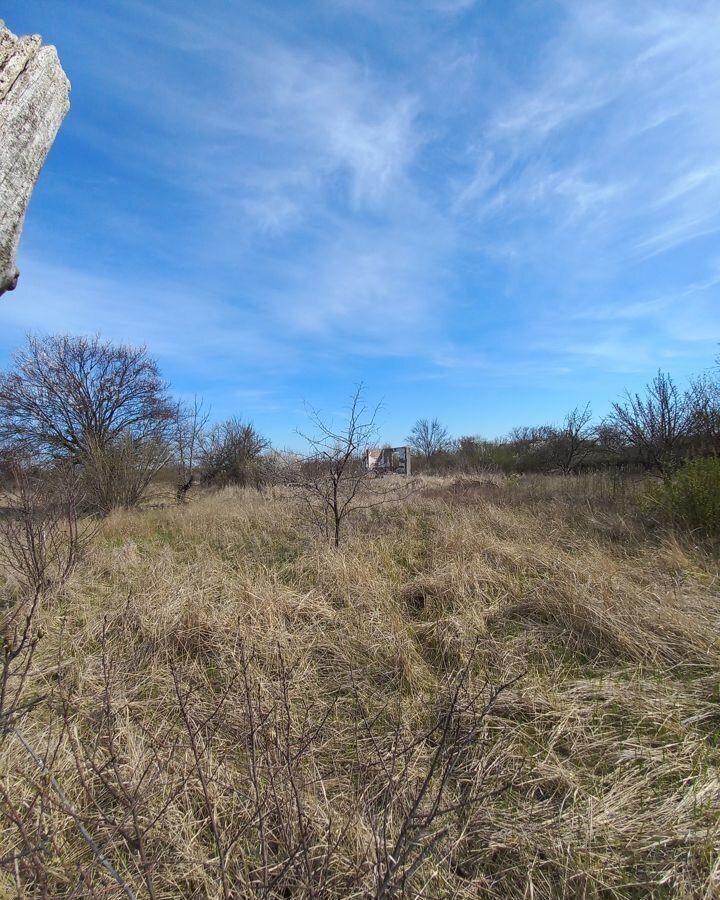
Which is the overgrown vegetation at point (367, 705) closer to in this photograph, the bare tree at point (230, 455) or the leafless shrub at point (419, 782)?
the leafless shrub at point (419, 782)

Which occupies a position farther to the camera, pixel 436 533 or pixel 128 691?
pixel 436 533

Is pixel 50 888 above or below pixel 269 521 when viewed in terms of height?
below

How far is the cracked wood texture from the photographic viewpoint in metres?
0.78

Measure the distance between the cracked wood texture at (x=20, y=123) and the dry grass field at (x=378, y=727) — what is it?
1.21m

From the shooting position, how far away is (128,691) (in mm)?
2807

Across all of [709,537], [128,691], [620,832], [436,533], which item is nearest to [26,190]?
[620,832]

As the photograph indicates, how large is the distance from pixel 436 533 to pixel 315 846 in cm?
475

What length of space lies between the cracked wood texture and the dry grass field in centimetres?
121

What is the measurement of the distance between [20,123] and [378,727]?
2969 mm

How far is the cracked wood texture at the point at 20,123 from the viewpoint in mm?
778

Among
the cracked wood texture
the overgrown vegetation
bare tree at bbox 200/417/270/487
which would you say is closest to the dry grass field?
the overgrown vegetation

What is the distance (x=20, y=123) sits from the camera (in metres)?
0.80

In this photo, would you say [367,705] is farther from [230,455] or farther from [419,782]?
[230,455]

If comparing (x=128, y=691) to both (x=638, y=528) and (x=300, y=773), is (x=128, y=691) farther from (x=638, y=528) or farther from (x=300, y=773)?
(x=638, y=528)
